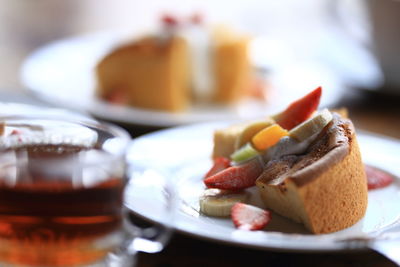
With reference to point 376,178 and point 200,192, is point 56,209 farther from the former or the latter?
point 376,178

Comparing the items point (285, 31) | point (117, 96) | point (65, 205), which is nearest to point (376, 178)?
point (65, 205)

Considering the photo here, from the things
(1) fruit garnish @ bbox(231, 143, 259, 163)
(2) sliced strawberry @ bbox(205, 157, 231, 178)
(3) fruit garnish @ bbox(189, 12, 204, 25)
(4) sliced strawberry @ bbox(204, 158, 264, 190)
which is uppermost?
(3) fruit garnish @ bbox(189, 12, 204, 25)

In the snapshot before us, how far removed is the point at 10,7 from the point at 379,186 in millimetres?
3191

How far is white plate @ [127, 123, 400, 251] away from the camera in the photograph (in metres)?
1.10

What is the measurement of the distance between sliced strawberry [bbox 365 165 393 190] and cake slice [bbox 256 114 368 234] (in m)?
0.14

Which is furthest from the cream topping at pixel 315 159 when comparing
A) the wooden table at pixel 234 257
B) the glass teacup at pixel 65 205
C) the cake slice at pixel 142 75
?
the cake slice at pixel 142 75

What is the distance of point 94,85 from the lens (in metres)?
2.50

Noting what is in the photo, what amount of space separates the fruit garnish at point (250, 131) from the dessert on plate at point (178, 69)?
97cm

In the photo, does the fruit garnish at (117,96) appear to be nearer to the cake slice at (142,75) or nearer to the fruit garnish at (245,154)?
the cake slice at (142,75)

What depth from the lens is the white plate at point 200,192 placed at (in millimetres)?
1100

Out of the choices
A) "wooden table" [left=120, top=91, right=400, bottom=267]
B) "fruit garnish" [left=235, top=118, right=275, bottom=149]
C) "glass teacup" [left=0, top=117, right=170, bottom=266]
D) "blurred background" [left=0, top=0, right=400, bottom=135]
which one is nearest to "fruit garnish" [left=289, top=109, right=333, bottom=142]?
"fruit garnish" [left=235, top=118, right=275, bottom=149]

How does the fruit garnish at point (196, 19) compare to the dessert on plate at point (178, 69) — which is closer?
the dessert on plate at point (178, 69)

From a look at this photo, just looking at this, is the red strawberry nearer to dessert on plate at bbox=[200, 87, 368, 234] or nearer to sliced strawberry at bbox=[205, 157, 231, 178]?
dessert on plate at bbox=[200, 87, 368, 234]

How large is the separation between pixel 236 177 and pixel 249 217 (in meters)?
0.12
